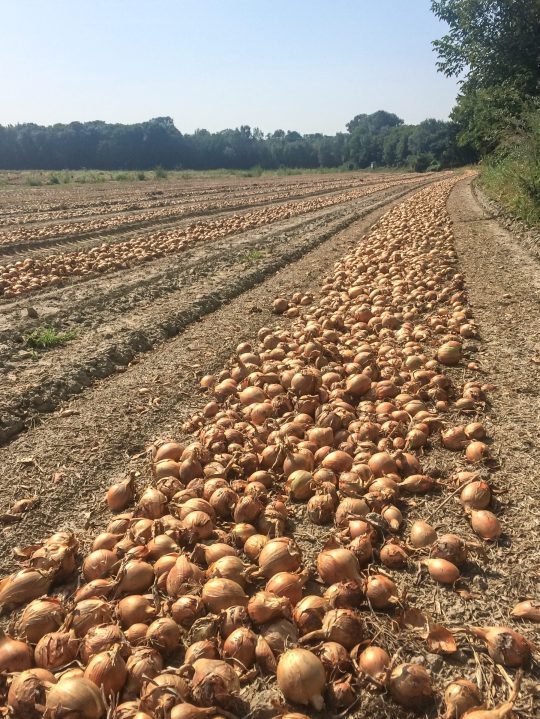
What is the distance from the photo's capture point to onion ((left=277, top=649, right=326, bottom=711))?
1848mm

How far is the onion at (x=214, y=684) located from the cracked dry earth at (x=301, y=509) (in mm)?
94

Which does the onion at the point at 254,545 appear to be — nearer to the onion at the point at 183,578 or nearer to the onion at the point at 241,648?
the onion at the point at 183,578

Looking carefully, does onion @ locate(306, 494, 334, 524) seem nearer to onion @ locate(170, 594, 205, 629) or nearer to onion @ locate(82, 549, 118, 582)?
onion @ locate(170, 594, 205, 629)

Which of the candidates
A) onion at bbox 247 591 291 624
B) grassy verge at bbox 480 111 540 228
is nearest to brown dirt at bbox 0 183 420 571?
onion at bbox 247 591 291 624

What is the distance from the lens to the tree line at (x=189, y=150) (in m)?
75.4

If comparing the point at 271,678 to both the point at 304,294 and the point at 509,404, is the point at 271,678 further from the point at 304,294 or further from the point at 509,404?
the point at 304,294

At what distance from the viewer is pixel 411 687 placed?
1.84m

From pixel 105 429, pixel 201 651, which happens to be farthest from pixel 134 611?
pixel 105 429

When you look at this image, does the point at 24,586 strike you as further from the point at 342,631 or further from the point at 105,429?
the point at 105,429

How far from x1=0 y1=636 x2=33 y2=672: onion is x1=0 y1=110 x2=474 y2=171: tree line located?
70.4 metres

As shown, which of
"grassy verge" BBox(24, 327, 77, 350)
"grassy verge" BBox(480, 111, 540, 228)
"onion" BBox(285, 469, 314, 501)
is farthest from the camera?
"grassy verge" BBox(480, 111, 540, 228)

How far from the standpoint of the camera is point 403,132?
9544cm

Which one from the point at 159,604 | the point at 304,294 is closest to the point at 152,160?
the point at 304,294

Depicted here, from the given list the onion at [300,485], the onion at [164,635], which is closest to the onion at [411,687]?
the onion at [164,635]
